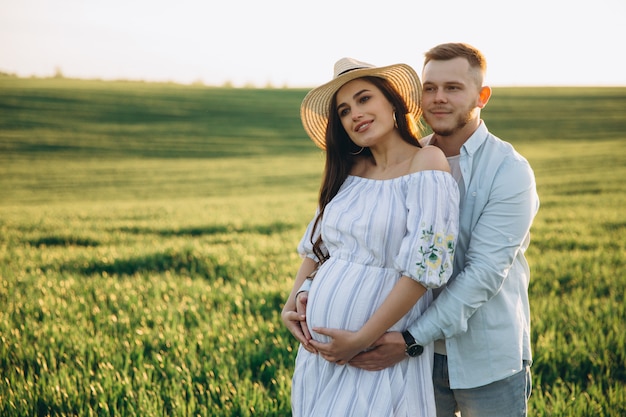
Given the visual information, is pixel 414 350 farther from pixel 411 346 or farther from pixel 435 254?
pixel 435 254

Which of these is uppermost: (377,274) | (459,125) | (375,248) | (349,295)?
(459,125)

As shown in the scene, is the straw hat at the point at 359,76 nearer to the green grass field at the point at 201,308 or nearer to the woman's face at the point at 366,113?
the woman's face at the point at 366,113

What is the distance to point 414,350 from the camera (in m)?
2.31

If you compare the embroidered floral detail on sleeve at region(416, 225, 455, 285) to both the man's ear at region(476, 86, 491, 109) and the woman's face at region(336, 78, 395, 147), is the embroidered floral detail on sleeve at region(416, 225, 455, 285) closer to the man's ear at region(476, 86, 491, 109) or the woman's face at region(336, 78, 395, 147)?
the woman's face at region(336, 78, 395, 147)

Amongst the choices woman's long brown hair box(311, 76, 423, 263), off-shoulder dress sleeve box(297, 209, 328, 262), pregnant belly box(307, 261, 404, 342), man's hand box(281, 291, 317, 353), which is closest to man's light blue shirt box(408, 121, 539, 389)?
pregnant belly box(307, 261, 404, 342)

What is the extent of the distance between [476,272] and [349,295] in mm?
578

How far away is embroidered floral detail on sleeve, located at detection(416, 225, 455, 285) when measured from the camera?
2154 millimetres

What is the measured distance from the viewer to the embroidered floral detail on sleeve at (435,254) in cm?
215

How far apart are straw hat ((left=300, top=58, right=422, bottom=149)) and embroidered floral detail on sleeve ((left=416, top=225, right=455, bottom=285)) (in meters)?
0.81

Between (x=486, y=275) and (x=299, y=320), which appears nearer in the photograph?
(x=486, y=275)

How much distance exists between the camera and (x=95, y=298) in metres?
5.43

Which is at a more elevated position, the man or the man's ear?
the man's ear

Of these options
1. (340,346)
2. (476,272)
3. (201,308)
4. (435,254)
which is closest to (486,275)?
(476,272)

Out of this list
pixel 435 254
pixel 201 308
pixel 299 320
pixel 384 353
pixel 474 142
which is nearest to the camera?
pixel 435 254
